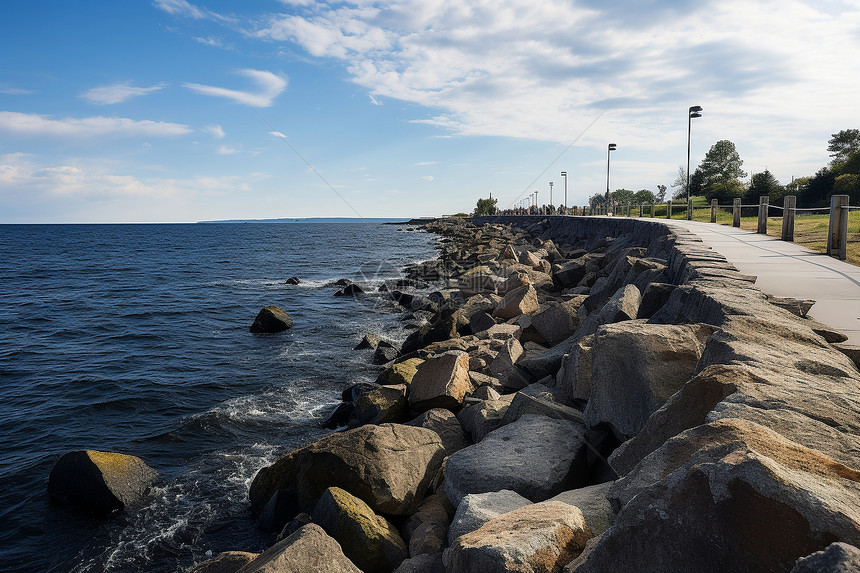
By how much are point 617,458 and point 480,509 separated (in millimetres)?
996

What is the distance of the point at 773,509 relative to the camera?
1.90 meters

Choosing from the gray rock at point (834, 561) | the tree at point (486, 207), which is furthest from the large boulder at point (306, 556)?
the tree at point (486, 207)

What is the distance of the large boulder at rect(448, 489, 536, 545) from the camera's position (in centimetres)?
347

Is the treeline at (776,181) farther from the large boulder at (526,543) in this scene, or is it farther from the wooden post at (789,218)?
the large boulder at (526,543)

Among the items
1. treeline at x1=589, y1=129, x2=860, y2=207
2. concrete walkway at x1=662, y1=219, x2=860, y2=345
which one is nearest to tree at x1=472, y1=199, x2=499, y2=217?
treeline at x1=589, y1=129, x2=860, y2=207

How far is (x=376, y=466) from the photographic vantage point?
4.93 m

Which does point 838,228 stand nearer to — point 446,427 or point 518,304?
point 518,304

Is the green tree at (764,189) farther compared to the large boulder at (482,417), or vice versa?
the green tree at (764,189)

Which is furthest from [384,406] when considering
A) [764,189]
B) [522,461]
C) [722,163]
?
[722,163]

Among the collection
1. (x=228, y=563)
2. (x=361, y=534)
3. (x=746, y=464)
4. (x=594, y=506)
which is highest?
(x=746, y=464)

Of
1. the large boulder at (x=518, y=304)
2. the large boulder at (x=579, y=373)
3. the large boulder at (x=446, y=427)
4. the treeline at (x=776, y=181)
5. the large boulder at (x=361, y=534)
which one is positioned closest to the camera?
the large boulder at (x=361, y=534)

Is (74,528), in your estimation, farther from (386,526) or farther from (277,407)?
(386,526)

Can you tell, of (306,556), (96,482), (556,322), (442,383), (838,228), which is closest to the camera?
(306,556)

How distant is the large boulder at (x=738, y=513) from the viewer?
1.88 m
